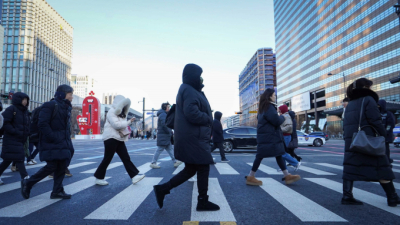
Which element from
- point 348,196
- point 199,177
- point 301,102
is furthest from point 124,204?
point 301,102

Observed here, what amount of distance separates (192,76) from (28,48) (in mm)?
91087

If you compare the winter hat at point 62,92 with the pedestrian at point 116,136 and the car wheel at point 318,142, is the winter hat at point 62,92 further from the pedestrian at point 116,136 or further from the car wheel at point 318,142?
the car wheel at point 318,142

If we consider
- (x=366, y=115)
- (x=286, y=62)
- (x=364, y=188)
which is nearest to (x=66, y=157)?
(x=366, y=115)

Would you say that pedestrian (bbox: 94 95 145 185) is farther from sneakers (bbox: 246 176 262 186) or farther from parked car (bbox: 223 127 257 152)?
parked car (bbox: 223 127 257 152)

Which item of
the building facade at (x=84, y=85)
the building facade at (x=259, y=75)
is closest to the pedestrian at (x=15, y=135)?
the building facade at (x=259, y=75)

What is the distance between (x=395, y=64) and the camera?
48.7 m

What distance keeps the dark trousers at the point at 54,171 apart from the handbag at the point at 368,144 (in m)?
4.13

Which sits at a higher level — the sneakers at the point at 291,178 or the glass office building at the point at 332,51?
the glass office building at the point at 332,51

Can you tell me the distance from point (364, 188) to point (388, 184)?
135 cm

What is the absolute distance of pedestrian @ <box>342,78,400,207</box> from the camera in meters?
→ 3.36

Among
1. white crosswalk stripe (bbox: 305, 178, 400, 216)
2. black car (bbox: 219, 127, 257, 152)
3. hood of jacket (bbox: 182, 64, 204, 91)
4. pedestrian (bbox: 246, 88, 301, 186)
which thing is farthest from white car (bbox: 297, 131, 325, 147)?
hood of jacket (bbox: 182, 64, 204, 91)

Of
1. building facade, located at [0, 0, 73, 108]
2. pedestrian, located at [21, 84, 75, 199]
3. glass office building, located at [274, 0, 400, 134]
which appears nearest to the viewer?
pedestrian, located at [21, 84, 75, 199]

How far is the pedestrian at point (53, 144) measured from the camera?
372 centimetres

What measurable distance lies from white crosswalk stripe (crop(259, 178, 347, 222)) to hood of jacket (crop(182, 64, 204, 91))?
1.99m
